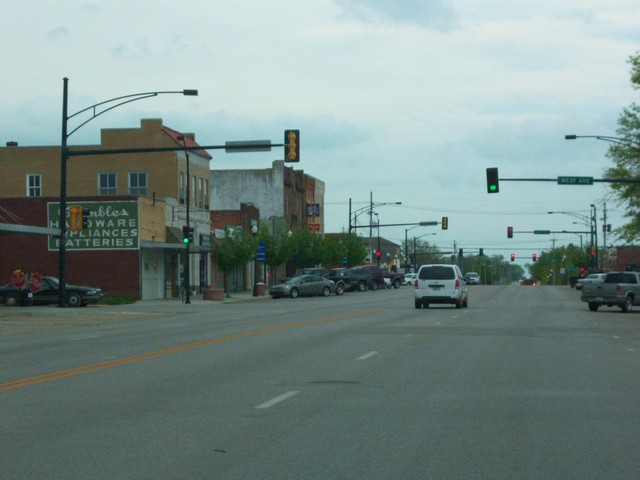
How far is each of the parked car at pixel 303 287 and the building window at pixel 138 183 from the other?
37.1ft

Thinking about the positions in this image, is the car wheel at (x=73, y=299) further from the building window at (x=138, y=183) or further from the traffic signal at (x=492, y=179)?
the building window at (x=138, y=183)

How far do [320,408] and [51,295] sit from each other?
38569mm

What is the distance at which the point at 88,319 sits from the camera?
37.0 m

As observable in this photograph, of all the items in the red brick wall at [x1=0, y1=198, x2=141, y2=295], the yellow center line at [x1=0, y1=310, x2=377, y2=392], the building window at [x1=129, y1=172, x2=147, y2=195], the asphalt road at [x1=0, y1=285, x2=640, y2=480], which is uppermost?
the building window at [x1=129, y1=172, x2=147, y2=195]

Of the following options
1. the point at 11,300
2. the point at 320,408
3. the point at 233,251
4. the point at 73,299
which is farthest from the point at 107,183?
the point at 320,408

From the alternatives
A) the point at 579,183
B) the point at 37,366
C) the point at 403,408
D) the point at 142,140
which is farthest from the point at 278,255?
the point at 403,408

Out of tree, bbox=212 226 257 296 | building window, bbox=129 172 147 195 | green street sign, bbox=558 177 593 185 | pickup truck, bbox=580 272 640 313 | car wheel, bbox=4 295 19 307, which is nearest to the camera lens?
green street sign, bbox=558 177 593 185

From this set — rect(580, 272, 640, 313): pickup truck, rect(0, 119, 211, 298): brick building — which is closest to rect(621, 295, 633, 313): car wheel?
rect(580, 272, 640, 313): pickup truck

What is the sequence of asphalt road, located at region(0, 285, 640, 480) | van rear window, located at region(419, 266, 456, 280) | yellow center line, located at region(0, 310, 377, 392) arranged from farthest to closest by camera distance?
van rear window, located at region(419, 266, 456, 280) < yellow center line, located at region(0, 310, 377, 392) < asphalt road, located at region(0, 285, 640, 480)

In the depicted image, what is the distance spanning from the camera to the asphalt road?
28.2 feet

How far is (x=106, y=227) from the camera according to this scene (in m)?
58.8

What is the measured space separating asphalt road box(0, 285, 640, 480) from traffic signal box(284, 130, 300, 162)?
10.2m

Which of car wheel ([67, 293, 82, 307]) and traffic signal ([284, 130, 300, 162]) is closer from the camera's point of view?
traffic signal ([284, 130, 300, 162])

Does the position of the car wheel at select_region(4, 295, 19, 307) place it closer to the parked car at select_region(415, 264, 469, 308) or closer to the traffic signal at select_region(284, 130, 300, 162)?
the parked car at select_region(415, 264, 469, 308)
